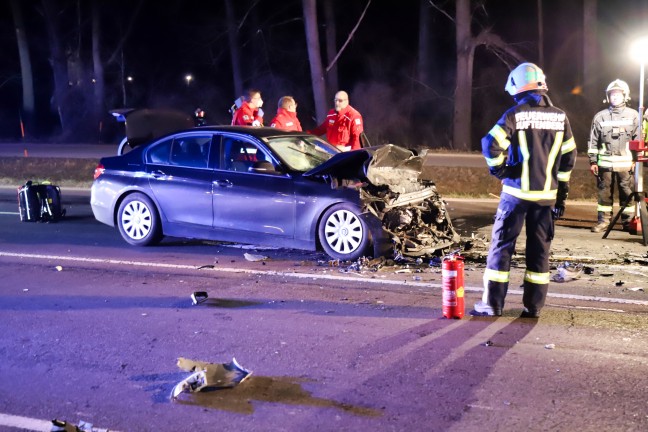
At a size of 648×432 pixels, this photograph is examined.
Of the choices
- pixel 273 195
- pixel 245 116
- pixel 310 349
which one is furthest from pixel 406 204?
pixel 245 116

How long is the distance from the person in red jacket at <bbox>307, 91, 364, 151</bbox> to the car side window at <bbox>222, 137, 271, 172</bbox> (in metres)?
2.93

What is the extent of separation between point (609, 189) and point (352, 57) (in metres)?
31.4

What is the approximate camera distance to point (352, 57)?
4169cm

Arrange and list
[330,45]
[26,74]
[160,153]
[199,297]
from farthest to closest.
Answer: [26,74]
[330,45]
[160,153]
[199,297]

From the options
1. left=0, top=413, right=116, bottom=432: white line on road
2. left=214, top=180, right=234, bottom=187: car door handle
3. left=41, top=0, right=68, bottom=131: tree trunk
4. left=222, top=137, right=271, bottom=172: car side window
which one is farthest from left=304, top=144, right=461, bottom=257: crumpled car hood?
left=41, top=0, right=68, bottom=131: tree trunk

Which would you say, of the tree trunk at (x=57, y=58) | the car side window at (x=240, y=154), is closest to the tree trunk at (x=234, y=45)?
the tree trunk at (x=57, y=58)

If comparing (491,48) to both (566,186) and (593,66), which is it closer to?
(593,66)

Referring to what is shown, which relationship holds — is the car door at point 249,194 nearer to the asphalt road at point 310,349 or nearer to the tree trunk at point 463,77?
the asphalt road at point 310,349

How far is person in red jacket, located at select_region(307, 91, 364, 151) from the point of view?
12.5 meters

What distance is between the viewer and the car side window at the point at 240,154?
9609 mm

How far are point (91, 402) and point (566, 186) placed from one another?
13.5 feet

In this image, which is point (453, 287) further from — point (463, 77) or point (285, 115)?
point (463, 77)

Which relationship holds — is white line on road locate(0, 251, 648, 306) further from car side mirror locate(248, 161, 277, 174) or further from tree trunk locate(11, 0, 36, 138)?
tree trunk locate(11, 0, 36, 138)

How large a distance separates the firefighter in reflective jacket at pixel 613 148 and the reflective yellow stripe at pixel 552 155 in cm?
476
